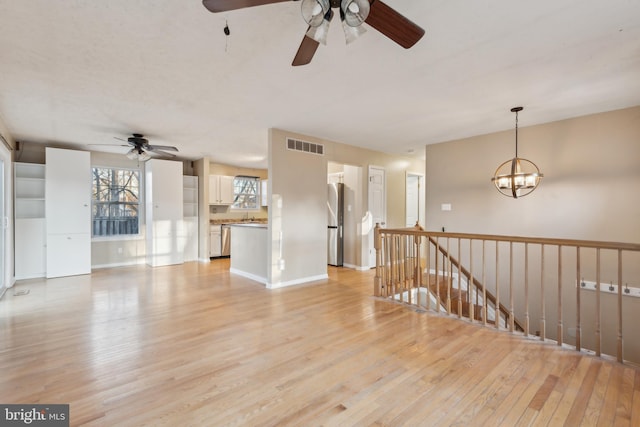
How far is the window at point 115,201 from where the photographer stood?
21.0 ft

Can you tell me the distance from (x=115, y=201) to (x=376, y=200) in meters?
5.93

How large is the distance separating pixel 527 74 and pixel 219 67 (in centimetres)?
290

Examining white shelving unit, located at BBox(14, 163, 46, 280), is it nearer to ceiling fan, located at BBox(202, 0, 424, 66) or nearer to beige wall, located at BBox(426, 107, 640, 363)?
ceiling fan, located at BBox(202, 0, 424, 66)

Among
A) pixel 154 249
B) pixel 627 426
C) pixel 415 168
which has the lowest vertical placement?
A: pixel 627 426

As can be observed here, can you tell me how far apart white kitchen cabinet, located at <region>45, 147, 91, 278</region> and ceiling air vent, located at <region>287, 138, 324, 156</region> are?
4114 mm

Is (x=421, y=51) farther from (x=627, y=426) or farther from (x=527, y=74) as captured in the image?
(x=627, y=426)

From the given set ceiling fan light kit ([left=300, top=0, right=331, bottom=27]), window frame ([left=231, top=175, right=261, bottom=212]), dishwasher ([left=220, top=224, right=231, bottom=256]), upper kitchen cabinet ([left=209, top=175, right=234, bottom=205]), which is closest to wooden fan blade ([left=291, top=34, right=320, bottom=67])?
ceiling fan light kit ([left=300, top=0, right=331, bottom=27])

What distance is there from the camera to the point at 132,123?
14.4 ft

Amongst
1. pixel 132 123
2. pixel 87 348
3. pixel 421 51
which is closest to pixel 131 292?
pixel 87 348

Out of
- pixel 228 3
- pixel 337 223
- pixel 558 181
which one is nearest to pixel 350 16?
pixel 228 3

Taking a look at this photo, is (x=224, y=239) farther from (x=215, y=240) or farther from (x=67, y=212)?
(x=67, y=212)

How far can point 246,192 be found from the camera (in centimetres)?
869

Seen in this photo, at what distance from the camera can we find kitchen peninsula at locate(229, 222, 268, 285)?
5.08 metres

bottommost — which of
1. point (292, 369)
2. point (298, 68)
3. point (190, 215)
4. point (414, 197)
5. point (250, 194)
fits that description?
point (292, 369)
